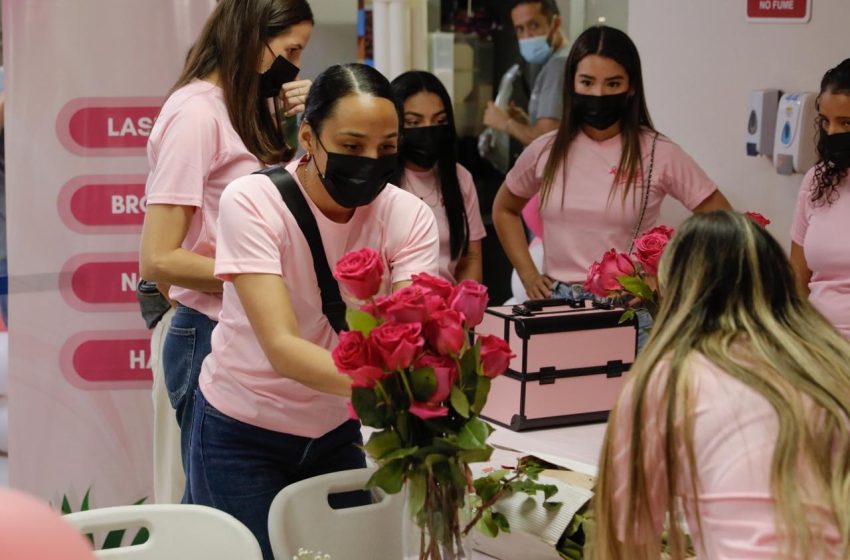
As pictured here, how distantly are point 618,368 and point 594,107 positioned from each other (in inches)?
34.0

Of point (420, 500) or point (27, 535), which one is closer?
point (27, 535)

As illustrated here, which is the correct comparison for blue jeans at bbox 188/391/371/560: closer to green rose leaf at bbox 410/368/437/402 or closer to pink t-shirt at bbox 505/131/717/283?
green rose leaf at bbox 410/368/437/402

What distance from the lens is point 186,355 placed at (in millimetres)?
2641

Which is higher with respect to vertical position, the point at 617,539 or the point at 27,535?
the point at 27,535

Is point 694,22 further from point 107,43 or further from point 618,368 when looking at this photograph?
point 107,43

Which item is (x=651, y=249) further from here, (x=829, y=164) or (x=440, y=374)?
(x=440, y=374)

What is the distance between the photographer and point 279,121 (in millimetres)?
2879

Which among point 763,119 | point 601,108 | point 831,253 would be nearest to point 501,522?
point 831,253

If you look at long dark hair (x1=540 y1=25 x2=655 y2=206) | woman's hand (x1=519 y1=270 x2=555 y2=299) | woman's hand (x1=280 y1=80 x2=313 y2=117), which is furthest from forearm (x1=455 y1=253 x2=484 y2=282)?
woman's hand (x1=280 y1=80 x2=313 y2=117)

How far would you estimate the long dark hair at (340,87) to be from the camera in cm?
206

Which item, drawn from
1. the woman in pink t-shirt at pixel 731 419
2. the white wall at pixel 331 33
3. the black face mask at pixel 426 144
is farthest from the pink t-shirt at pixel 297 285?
the white wall at pixel 331 33

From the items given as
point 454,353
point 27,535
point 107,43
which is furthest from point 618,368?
point 27,535

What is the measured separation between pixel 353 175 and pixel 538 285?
161cm

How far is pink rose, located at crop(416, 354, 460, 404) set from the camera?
5.10 feet
